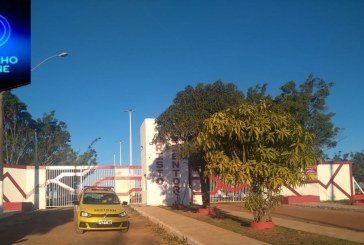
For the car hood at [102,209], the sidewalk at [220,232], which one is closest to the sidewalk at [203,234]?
the sidewalk at [220,232]

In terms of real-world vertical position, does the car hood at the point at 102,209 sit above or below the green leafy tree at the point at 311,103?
below

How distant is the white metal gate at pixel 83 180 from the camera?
33.9 metres

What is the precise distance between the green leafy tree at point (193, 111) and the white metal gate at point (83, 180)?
13.2 metres

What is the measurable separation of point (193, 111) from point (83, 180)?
1671cm

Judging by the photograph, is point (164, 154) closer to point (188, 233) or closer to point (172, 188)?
point (172, 188)

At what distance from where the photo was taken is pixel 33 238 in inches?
576

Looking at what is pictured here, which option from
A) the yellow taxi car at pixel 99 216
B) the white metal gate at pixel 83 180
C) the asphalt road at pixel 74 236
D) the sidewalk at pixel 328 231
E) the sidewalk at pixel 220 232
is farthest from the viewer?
the white metal gate at pixel 83 180

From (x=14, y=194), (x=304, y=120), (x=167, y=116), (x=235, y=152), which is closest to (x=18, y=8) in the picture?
(x=235, y=152)

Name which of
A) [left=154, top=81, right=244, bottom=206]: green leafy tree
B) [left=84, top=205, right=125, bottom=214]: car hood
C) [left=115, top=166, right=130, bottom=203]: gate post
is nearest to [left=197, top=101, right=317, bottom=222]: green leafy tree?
[left=84, top=205, right=125, bottom=214]: car hood

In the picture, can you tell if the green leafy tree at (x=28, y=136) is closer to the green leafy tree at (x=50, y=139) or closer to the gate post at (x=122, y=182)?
the green leafy tree at (x=50, y=139)

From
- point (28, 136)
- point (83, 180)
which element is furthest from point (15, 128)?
point (83, 180)

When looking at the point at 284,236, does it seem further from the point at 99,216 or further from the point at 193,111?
the point at 193,111

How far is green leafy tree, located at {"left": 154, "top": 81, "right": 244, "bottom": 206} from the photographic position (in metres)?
21.4

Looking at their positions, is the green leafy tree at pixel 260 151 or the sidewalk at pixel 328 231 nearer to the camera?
the sidewalk at pixel 328 231
